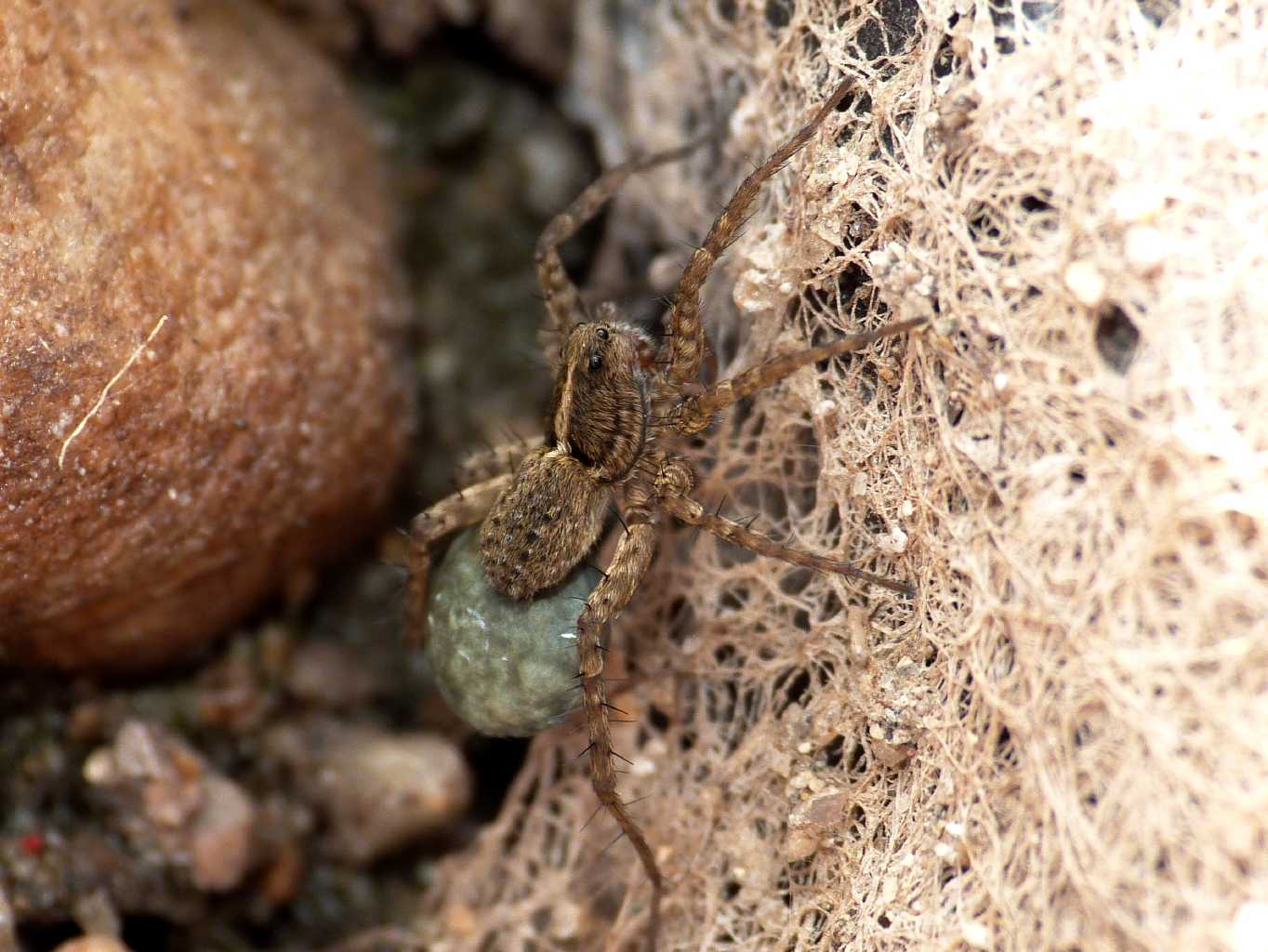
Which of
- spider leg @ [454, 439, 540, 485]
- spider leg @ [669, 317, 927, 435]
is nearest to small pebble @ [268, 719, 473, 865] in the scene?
spider leg @ [454, 439, 540, 485]

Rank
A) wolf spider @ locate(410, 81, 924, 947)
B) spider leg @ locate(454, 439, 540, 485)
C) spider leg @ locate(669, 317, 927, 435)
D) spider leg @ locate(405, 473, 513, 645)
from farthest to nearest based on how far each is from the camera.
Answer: spider leg @ locate(454, 439, 540, 485) < spider leg @ locate(405, 473, 513, 645) < wolf spider @ locate(410, 81, 924, 947) < spider leg @ locate(669, 317, 927, 435)

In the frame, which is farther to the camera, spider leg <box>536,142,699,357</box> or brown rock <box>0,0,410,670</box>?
spider leg <box>536,142,699,357</box>

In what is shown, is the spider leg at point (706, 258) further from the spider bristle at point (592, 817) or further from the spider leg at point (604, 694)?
the spider bristle at point (592, 817)

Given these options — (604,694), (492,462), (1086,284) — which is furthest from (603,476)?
(1086,284)

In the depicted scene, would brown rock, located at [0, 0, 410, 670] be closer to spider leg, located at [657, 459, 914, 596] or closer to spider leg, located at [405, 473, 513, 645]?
spider leg, located at [405, 473, 513, 645]

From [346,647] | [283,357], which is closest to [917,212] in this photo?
[283,357]

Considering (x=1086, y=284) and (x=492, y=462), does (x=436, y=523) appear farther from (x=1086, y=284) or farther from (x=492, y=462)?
(x=1086, y=284)

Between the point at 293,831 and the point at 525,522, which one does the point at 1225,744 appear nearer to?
the point at 525,522

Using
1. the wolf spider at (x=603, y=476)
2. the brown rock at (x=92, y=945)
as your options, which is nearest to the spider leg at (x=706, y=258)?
the wolf spider at (x=603, y=476)
